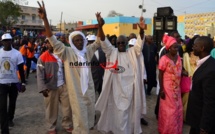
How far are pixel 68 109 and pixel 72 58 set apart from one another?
4.89 ft

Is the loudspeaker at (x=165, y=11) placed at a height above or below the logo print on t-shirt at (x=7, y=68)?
above

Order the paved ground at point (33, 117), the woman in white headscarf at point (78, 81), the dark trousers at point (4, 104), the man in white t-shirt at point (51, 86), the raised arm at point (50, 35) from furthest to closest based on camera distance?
the paved ground at point (33, 117), the man in white t-shirt at point (51, 86), the dark trousers at point (4, 104), the woman in white headscarf at point (78, 81), the raised arm at point (50, 35)

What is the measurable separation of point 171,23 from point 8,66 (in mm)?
9856

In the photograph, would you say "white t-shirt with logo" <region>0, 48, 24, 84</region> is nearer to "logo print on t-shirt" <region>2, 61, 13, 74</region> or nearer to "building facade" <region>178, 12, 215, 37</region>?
"logo print on t-shirt" <region>2, 61, 13, 74</region>

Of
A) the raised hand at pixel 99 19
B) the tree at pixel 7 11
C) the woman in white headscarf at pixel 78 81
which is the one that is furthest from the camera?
the tree at pixel 7 11

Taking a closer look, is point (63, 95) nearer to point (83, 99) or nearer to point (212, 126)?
point (83, 99)

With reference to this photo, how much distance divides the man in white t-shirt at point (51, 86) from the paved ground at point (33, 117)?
34 cm

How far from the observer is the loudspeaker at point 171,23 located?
501 inches

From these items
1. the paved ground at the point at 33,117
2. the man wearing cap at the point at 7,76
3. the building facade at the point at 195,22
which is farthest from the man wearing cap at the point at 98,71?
the building facade at the point at 195,22

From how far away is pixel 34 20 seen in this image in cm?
5688

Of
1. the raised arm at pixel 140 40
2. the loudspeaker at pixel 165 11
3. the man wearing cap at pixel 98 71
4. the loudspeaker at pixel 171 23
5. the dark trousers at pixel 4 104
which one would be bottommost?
the dark trousers at pixel 4 104

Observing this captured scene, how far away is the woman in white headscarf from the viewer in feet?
12.8

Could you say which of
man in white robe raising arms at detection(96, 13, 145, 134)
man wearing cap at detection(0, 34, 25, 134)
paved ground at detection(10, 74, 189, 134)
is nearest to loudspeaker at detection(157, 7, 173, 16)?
paved ground at detection(10, 74, 189, 134)

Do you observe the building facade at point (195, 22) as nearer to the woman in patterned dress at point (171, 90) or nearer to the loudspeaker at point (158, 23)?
the loudspeaker at point (158, 23)
